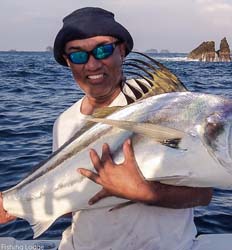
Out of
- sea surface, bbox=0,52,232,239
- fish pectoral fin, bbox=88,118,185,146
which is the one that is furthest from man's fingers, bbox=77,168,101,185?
sea surface, bbox=0,52,232,239

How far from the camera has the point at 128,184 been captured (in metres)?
Answer: 2.97

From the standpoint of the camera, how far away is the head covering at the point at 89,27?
11.3 feet

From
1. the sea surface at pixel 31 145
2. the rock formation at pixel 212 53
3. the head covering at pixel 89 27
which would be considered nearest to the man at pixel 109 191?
the head covering at pixel 89 27

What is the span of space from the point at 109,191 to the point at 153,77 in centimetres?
76

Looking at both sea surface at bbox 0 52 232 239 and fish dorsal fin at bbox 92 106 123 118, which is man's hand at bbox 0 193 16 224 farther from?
sea surface at bbox 0 52 232 239

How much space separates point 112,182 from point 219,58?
9658cm

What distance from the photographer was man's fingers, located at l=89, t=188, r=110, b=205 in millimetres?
3092

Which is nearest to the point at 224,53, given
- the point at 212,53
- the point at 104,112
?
the point at 212,53

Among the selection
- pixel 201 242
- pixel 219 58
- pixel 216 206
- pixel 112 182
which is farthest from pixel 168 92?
pixel 219 58

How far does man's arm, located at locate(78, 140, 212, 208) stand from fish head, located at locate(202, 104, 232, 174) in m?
0.44

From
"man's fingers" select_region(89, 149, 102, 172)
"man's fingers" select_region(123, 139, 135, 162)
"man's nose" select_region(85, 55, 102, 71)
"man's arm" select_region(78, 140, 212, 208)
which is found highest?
"man's nose" select_region(85, 55, 102, 71)

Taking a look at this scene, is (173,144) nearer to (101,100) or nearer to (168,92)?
(168,92)

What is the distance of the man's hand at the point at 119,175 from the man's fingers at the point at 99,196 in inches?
0.9

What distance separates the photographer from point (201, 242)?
4465mm
